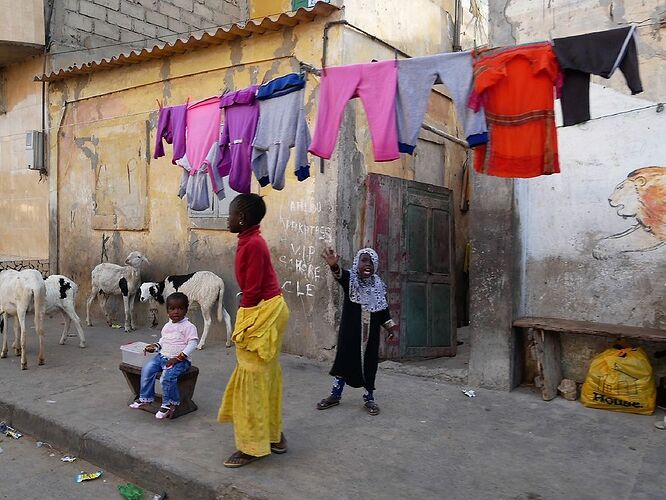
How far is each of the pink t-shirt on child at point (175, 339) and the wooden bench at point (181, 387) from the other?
223mm

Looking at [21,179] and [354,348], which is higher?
[21,179]

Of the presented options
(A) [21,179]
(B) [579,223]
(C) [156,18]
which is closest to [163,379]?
(B) [579,223]

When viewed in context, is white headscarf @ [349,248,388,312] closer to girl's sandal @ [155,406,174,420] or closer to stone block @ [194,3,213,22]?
girl's sandal @ [155,406,174,420]

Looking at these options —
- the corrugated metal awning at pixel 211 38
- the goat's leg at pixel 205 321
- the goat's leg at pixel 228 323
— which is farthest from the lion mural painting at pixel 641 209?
the goat's leg at pixel 205 321

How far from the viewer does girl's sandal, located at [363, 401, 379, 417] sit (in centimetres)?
493

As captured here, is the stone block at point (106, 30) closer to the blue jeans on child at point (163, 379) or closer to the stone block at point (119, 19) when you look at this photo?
the stone block at point (119, 19)

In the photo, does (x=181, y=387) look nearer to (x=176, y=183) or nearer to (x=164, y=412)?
(x=164, y=412)

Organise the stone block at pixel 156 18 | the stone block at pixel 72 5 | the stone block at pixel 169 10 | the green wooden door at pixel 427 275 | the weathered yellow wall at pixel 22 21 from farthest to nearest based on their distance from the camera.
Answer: the stone block at pixel 169 10 → the stone block at pixel 156 18 → the stone block at pixel 72 5 → the weathered yellow wall at pixel 22 21 → the green wooden door at pixel 427 275

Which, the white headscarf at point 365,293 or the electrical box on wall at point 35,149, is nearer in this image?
the white headscarf at point 365,293

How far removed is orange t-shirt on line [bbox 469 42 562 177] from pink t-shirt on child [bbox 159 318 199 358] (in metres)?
2.76

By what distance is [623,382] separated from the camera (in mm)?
4840

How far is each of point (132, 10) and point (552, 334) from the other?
9472 mm

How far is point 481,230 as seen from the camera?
5.66 meters

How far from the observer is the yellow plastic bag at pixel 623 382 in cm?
481
